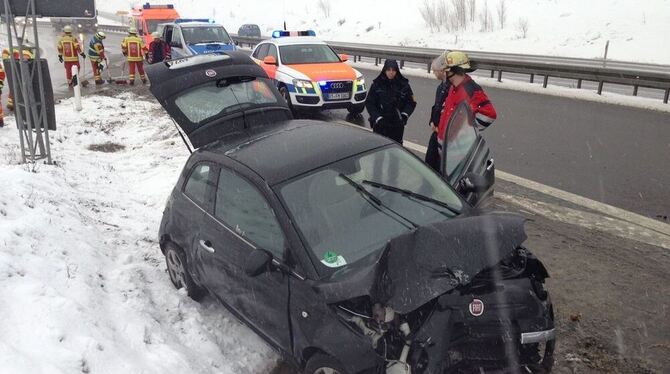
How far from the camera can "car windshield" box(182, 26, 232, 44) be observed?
55.0 ft

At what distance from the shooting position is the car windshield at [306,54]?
12008 millimetres

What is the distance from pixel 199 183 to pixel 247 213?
833 mm

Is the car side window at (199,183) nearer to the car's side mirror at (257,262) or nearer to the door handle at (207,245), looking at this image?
the door handle at (207,245)

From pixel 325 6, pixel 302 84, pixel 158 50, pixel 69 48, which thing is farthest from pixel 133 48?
pixel 325 6

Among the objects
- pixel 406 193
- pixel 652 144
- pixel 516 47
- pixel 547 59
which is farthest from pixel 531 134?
pixel 516 47

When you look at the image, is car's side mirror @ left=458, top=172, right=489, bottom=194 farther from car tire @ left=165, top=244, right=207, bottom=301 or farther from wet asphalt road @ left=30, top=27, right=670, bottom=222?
wet asphalt road @ left=30, top=27, right=670, bottom=222

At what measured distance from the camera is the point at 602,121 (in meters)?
10.5

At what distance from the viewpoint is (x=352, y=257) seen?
327cm

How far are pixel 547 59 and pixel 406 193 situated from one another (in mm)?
23326

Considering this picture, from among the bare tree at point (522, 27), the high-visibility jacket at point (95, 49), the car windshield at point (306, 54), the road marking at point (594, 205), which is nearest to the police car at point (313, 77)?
the car windshield at point (306, 54)

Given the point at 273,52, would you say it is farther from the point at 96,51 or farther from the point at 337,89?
the point at 96,51

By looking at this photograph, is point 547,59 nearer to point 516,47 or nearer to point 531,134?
point 516,47

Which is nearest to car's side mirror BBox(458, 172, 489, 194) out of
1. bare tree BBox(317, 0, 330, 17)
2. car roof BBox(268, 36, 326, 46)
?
car roof BBox(268, 36, 326, 46)

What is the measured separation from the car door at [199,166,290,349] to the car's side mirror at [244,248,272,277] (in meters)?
0.14
